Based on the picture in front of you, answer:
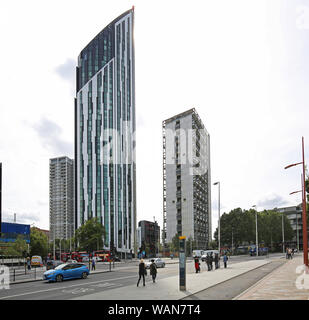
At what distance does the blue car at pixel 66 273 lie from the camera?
1155 inches

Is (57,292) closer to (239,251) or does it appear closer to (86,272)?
(86,272)

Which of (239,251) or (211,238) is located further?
(211,238)

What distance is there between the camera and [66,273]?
30203 millimetres

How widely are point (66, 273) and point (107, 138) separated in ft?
378

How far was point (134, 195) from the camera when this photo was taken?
15438 centimetres

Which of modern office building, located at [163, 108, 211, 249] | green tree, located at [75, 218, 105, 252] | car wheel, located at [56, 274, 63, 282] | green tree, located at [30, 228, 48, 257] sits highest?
modern office building, located at [163, 108, 211, 249]

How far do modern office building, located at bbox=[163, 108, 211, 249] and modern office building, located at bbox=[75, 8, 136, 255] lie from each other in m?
21.5

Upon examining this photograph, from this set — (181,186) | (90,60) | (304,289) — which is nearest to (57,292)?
(304,289)

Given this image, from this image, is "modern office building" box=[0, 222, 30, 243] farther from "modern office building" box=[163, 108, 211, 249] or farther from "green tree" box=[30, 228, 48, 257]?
"modern office building" box=[163, 108, 211, 249]

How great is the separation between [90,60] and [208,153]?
60.9 m

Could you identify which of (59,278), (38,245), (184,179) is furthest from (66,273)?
(184,179)

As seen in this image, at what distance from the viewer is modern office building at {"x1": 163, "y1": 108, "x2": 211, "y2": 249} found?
4582 inches

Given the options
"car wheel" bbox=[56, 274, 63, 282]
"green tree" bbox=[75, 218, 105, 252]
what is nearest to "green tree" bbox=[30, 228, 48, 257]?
"green tree" bbox=[75, 218, 105, 252]
